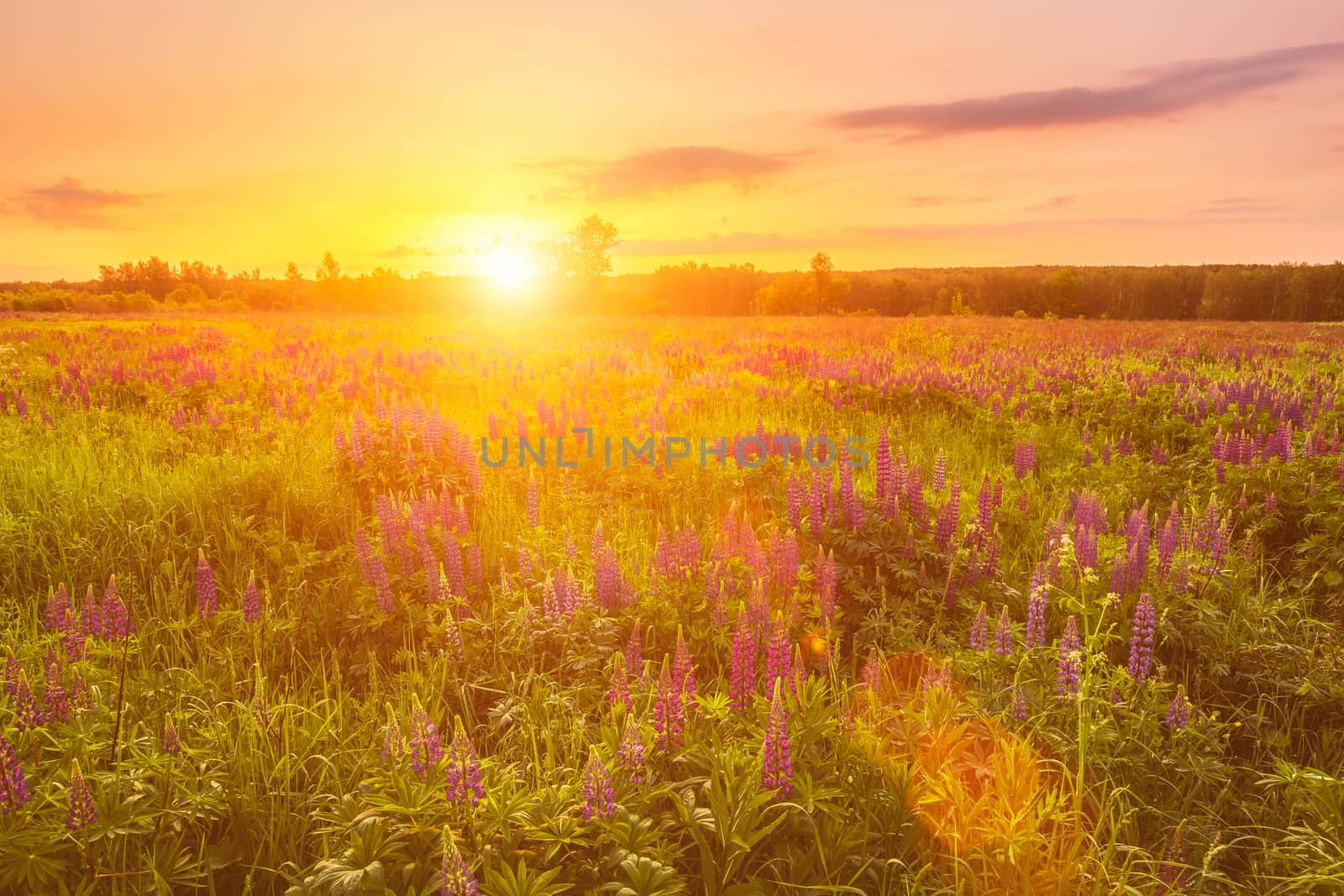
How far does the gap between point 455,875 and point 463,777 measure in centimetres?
37

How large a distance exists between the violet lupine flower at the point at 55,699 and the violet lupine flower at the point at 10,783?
2.05ft

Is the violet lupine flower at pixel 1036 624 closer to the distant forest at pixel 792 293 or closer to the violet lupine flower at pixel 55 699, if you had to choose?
the violet lupine flower at pixel 55 699

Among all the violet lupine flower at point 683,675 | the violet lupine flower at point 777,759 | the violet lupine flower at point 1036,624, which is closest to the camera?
the violet lupine flower at point 777,759

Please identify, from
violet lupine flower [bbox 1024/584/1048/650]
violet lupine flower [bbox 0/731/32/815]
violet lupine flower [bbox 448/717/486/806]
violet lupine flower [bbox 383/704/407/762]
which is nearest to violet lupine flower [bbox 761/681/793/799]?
violet lupine flower [bbox 448/717/486/806]

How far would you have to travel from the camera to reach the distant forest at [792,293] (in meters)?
55.5

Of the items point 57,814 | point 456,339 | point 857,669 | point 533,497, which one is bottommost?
point 857,669

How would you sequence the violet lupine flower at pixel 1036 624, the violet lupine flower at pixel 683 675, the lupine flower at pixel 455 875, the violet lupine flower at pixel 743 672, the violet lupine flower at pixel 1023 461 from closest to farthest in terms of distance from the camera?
1. the lupine flower at pixel 455 875
2. the violet lupine flower at pixel 683 675
3. the violet lupine flower at pixel 743 672
4. the violet lupine flower at pixel 1036 624
5. the violet lupine flower at pixel 1023 461

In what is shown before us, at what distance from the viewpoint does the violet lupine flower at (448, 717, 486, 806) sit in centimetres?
208

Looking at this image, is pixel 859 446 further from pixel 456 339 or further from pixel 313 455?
pixel 456 339

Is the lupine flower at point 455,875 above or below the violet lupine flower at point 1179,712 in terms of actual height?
above

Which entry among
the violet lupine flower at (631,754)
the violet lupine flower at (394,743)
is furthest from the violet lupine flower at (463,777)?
the violet lupine flower at (631,754)

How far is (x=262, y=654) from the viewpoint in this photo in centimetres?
400

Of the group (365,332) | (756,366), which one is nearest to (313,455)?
(756,366)

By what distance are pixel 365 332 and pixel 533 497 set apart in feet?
60.4
